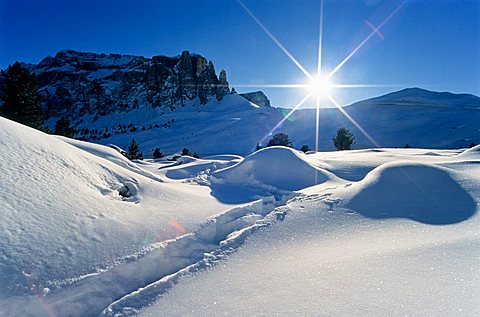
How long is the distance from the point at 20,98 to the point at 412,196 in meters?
26.3

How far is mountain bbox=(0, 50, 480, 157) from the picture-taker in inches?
1724

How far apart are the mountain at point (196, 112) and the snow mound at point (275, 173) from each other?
28.2 metres

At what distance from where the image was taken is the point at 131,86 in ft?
318

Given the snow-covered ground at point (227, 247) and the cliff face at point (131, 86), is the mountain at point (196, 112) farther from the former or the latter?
the snow-covered ground at point (227, 247)

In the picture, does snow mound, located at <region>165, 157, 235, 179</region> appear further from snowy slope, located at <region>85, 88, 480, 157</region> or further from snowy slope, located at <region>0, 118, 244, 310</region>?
snowy slope, located at <region>85, 88, 480, 157</region>

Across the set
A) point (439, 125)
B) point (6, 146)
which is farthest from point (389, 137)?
point (6, 146)

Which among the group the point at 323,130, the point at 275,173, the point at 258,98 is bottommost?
the point at 275,173

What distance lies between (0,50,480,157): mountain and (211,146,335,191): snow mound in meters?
28.2

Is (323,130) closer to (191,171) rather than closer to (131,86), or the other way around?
(191,171)

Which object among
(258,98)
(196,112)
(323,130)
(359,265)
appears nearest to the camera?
(359,265)

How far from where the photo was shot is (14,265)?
238 centimetres

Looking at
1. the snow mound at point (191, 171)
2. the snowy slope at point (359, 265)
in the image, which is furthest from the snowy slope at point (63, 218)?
the snow mound at point (191, 171)

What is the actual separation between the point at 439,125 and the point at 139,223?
182ft

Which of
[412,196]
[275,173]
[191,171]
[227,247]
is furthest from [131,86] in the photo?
[412,196]
